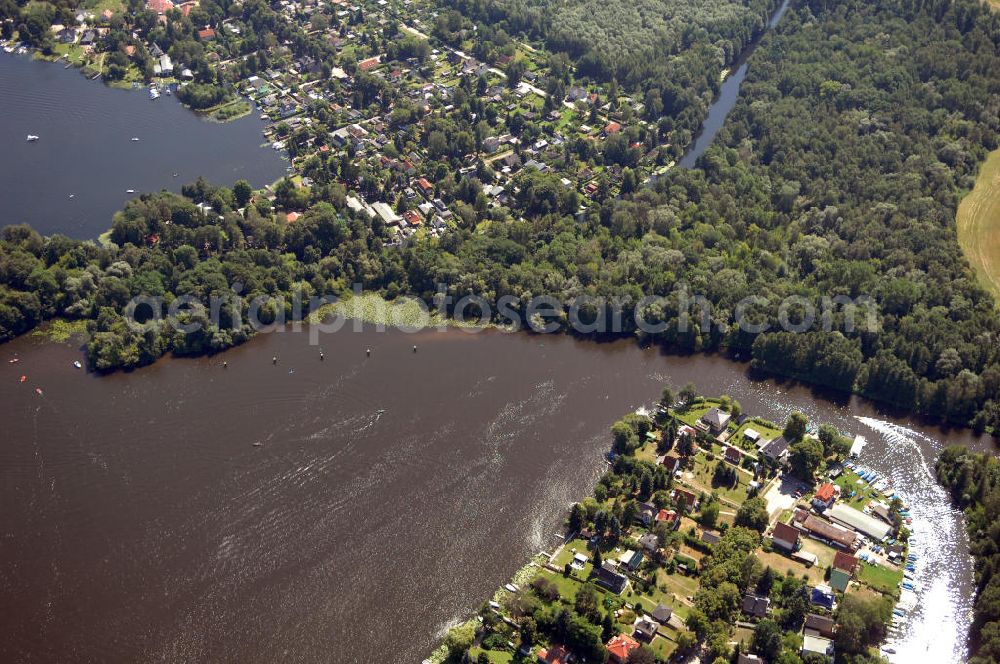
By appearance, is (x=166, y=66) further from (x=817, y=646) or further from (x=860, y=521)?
(x=817, y=646)

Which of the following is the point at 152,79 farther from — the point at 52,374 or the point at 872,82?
the point at 872,82

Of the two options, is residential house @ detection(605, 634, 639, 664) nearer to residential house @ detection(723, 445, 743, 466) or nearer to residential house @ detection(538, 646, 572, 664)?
residential house @ detection(538, 646, 572, 664)

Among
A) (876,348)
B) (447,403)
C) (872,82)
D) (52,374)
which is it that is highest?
(872,82)

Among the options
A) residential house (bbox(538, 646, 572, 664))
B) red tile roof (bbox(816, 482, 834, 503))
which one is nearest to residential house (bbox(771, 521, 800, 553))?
red tile roof (bbox(816, 482, 834, 503))

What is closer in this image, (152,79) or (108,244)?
(108,244)

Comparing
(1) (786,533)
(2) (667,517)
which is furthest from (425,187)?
(1) (786,533)

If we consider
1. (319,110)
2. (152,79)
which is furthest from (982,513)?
(152,79)
